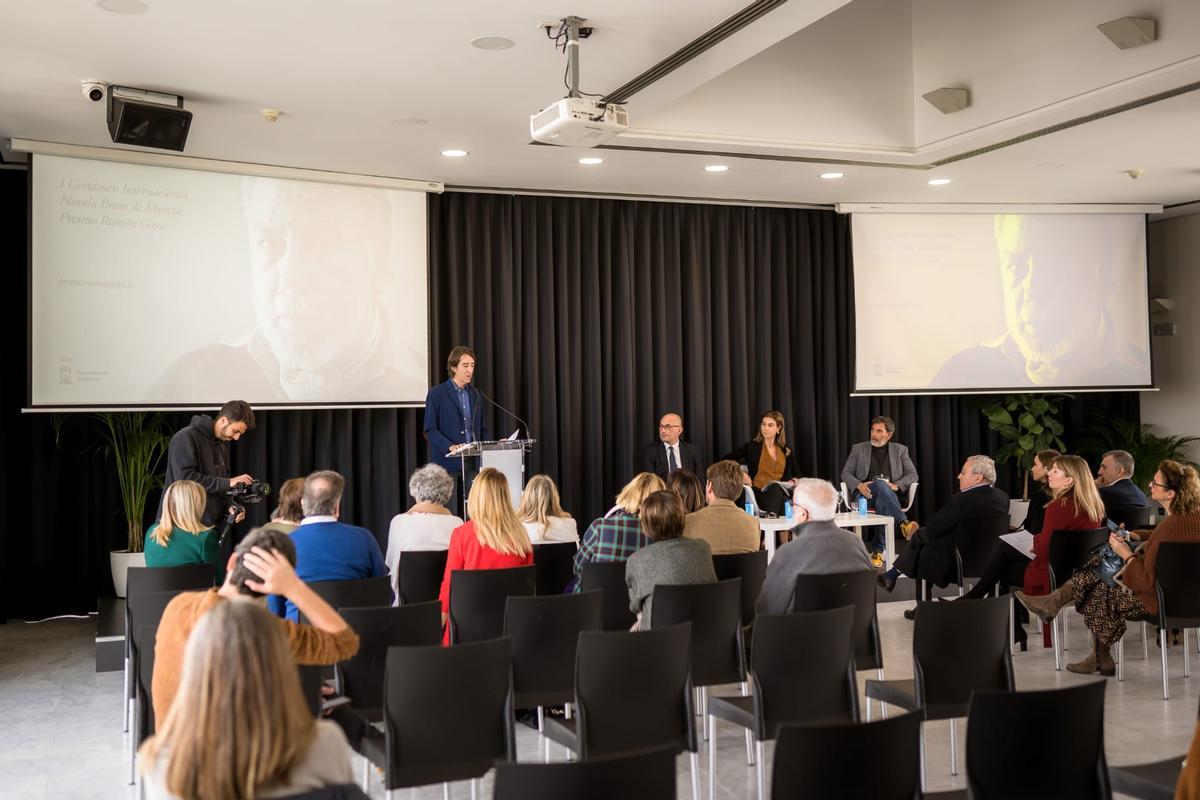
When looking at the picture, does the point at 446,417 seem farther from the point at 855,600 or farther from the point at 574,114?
the point at 855,600

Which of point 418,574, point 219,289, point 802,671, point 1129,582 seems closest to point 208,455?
point 219,289

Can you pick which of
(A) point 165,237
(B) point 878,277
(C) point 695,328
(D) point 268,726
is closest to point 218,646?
(D) point 268,726

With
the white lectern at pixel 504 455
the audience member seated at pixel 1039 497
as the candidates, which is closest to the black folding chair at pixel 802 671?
the audience member seated at pixel 1039 497

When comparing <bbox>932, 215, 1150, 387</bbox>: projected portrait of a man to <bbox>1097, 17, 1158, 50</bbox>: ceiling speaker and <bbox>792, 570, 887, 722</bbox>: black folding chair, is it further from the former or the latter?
<bbox>792, 570, 887, 722</bbox>: black folding chair

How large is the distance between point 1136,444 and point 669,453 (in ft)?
17.4

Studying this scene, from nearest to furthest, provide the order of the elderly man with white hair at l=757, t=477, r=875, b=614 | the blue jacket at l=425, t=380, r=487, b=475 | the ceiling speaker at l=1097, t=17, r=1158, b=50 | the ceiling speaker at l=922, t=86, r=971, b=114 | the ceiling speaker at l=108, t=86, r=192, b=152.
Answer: the elderly man with white hair at l=757, t=477, r=875, b=614 → the ceiling speaker at l=108, t=86, r=192, b=152 → the ceiling speaker at l=1097, t=17, r=1158, b=50 → the ceiling speaker at l=922, t=86, r=971, b=114 → the blue jacket at l=425, t=380, r=487, b=475

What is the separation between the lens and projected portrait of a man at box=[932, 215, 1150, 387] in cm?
1005

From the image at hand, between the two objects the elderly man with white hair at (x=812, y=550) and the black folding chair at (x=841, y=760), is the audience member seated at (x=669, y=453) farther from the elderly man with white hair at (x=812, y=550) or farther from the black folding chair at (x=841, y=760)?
the black folding chair at (x=841, y=760)

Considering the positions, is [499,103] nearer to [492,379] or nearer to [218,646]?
[492,379]

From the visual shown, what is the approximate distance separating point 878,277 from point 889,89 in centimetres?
225

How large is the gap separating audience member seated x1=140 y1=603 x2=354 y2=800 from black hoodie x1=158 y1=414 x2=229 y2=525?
457 cm

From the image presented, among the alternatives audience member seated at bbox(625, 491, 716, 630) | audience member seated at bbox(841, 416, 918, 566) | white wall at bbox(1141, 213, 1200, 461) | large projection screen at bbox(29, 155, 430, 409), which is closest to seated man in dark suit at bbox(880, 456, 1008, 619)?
audience member seated at bbox(841, 416, 918, 566)

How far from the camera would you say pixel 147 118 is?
5805 millimetres

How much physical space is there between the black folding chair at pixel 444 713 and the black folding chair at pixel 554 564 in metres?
2.00
